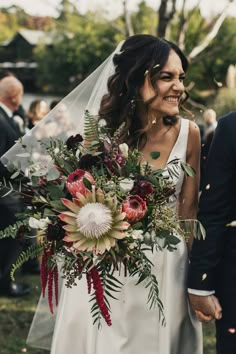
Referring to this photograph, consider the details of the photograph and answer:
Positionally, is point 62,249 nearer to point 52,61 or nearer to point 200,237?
point 200,237

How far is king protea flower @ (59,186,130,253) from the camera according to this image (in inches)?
97.0

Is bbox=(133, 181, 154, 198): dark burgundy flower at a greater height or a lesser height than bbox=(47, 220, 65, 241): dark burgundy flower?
greater

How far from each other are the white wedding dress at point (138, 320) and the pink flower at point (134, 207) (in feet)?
2.49

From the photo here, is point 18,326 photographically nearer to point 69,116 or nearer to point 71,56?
point 69,116

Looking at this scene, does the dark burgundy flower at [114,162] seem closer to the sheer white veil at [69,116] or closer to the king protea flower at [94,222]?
the king protea flower at [94,222]

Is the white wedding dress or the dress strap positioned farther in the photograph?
the dress strap

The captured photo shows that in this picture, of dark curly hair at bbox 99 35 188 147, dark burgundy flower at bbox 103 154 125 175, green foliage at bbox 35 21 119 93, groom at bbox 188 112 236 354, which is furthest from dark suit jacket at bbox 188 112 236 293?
green foliage at bbox 35 21 119 93

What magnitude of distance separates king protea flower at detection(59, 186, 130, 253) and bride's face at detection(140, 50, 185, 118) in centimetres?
90

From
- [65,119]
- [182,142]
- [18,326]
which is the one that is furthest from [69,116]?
[18,326]

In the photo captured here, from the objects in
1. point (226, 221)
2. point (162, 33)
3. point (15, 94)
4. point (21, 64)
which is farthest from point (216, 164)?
point (21, 64)

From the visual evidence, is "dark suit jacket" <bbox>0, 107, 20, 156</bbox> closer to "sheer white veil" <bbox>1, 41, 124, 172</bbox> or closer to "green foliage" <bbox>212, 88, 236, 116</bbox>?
"sheer white veil" <bbox>1, 41, 124, 172</bbox>

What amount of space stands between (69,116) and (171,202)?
81 centimetres

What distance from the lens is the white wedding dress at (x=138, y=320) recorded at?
3234 mm

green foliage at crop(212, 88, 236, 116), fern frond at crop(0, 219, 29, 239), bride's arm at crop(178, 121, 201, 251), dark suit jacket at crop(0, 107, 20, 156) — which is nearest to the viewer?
fern frond at crop(0, 219, 29, 239)
